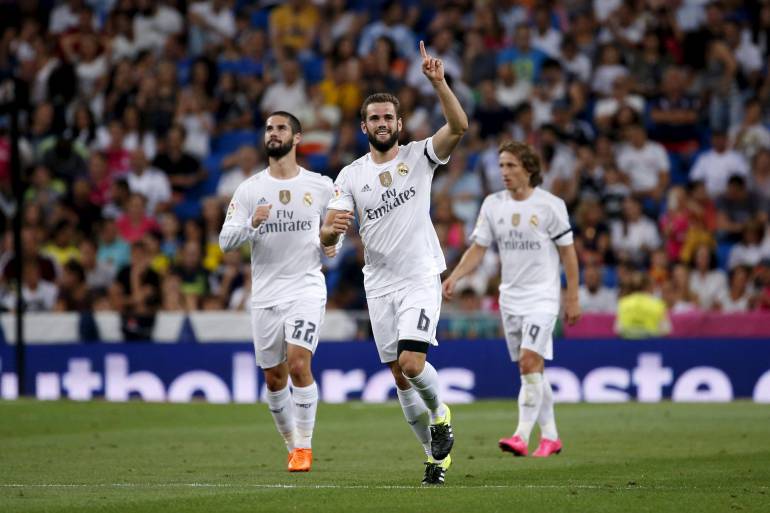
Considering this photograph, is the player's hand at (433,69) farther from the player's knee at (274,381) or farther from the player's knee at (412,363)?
the player's knee at (274,381)

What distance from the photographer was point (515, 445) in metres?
12.4

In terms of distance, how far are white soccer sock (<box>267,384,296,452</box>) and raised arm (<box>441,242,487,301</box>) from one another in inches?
65.6

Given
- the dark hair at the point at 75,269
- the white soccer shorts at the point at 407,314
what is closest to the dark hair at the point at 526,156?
the white soccer shorts at the point at 407,314

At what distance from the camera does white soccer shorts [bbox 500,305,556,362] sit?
1277 centimetres

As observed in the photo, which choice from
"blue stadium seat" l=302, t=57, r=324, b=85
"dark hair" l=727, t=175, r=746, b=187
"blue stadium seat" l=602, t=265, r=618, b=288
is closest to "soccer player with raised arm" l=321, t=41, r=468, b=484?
"blue stadium seat" l=602, t=265, r=618, b=288

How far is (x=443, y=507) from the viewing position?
8.44m

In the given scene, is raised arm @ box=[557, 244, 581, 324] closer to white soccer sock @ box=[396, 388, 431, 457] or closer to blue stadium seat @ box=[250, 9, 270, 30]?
white soccer sock @ box=[396, 388, 431, 457]

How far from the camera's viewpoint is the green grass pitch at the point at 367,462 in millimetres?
8836

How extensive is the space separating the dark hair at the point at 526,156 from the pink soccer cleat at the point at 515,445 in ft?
7.85

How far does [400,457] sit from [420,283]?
2.68 meters

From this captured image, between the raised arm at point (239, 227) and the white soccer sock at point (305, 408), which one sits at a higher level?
the raised arm at point (239, 227)

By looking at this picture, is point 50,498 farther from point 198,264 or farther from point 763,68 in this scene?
point 763,68

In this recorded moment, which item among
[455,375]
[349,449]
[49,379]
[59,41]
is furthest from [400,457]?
[59,41]

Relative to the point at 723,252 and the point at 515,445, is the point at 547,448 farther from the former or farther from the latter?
the point at 723,252
